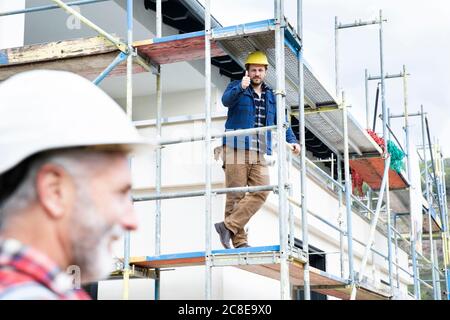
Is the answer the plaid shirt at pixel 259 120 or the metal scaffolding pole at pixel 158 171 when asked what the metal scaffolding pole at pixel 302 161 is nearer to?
the plaid shirt at pixel 259 120

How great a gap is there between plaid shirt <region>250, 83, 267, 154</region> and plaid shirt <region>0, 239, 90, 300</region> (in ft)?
19.4

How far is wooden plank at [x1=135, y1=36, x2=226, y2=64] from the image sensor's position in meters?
6.91

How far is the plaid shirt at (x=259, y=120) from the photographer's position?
7035 mm

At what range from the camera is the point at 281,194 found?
619cm

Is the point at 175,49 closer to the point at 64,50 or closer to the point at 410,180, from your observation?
the point at 64,50

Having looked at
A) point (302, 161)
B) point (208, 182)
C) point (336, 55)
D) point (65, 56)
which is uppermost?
point (336, 55)

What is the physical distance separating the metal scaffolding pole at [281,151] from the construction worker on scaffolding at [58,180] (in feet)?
16.3

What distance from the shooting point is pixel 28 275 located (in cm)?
110

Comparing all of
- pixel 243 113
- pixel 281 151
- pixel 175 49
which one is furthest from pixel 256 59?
pixel 281 151

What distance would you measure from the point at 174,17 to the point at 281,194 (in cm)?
448

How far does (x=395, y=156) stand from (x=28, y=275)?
11.4 m

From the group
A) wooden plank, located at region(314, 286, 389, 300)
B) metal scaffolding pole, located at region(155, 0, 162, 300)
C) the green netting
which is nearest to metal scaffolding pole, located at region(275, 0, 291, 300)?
metal scaffolding pole, located at region(155, 0, 162, 300)

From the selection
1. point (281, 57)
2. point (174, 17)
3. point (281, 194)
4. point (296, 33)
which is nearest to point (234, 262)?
point (281, 194)

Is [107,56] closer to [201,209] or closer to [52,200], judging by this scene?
[201,209]
